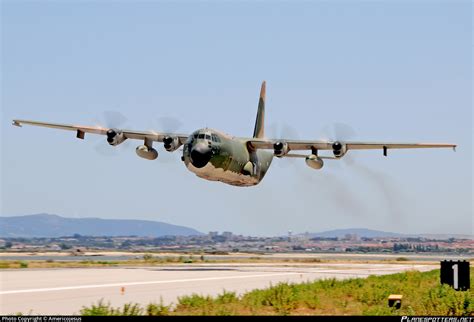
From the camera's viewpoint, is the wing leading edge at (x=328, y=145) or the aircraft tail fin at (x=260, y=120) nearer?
the wing leading edge at (x=328, y=145)

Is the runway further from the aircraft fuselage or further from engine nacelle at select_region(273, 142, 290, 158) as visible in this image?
engine nacelle at select_region(273, 142, 290, 158)

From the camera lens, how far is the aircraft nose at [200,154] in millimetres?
53822

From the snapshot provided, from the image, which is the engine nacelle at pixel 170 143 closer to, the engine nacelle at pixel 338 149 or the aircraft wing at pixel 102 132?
the aircraft wing at pixel 102 132

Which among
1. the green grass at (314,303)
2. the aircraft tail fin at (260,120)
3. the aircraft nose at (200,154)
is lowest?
the green grass at (314,303)

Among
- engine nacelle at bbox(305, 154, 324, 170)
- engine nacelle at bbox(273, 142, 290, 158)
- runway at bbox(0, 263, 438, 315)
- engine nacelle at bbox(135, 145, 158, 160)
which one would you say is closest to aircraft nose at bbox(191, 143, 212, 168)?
engine nacelle at bbox(135, 145, 158, 160)

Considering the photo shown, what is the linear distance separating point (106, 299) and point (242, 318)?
9.54 meters

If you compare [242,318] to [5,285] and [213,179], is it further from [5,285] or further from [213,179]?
[213,179]

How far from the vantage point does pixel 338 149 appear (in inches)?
2474

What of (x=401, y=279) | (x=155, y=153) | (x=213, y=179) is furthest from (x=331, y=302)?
(x=155, y=153)

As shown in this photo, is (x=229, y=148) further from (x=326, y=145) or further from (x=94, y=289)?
(x=94, y=289)

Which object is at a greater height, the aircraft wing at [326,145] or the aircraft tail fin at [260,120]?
the aircraft tail fin at [260,120]

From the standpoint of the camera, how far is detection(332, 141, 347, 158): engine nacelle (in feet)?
206

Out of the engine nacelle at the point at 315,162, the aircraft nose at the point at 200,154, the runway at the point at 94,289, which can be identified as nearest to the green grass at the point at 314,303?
the runway at the point at 94,289

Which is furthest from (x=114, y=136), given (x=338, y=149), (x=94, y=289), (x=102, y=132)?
(x=94, y=289)
